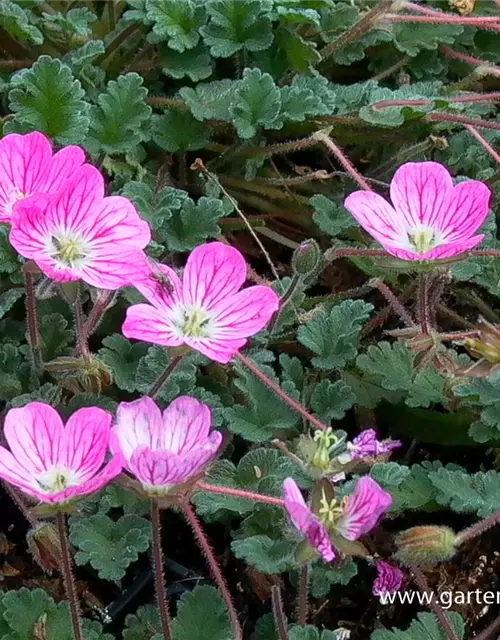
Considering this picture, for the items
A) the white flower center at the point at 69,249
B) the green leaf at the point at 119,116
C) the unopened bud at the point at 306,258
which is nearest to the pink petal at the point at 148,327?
the white flower center at the point at 69,249

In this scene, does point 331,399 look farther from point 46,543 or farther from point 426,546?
point 46,543

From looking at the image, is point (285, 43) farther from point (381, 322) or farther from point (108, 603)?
point (108, 603)

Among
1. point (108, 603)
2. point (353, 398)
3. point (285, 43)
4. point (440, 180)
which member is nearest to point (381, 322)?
point (353, 398)

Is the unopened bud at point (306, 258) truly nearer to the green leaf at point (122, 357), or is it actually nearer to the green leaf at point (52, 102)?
the green leaf at point (122, 357)

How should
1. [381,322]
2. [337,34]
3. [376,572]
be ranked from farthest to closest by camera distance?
[337,34]
[381,322]
[376,572]

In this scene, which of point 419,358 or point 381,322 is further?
point 381,322

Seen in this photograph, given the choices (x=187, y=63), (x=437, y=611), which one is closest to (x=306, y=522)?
(x=437, y=611)

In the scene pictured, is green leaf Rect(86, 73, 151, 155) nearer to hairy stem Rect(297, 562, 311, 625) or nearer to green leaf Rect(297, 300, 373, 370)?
green leaf Rect(297, 300, 373, 370)
